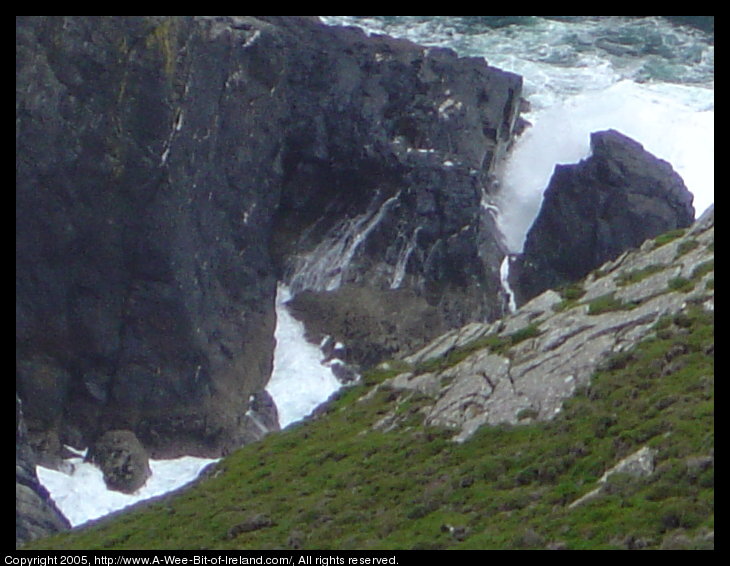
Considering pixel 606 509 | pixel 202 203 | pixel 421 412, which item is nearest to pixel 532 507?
pixel 606 509

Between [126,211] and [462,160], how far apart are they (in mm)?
19444

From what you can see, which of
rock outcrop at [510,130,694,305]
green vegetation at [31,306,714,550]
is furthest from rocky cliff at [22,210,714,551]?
rock outcrop at [510,130,694,305]

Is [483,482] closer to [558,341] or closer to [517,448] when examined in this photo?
[517,448]

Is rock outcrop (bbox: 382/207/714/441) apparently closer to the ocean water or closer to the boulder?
the boulder

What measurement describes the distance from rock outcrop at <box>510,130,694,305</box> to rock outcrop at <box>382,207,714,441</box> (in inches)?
1771

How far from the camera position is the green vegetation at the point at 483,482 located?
129 ft

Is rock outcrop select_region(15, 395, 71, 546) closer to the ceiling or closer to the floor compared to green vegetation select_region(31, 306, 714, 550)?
closer to the floor

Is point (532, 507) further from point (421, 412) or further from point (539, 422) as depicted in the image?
point (421, 412)

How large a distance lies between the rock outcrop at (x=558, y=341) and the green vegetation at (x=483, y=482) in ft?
1.63

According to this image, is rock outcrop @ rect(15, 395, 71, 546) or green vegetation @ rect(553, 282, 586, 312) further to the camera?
rock outcrop @ rect(15, 395, 71, 546)

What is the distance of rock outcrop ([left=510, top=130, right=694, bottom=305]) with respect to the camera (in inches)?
4077

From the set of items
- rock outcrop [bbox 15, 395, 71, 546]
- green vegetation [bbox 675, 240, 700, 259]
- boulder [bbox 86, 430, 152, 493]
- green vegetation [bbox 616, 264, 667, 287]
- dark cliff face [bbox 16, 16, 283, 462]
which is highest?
green vegetation [bbox 675, 240, 700, 259]

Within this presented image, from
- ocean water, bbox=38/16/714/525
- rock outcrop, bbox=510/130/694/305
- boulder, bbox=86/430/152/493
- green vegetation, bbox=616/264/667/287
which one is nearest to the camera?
green vegetation, bbox=616/264/667/287

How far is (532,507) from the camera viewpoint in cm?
4188
